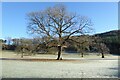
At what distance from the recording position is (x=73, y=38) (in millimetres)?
35375

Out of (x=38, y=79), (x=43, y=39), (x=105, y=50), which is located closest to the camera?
(x=38, y=79)

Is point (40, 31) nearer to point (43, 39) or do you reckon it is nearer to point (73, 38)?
point (43, 39)

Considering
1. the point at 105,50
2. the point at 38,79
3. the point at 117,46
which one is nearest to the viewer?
the point at 38,79

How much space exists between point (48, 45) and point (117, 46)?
40.3 m

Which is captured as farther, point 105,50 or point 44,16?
point 105,50

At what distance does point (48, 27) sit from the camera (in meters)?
35.0

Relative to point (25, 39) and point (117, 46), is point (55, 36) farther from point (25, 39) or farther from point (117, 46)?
point (117, 46)

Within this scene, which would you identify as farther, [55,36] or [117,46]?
[117,46]

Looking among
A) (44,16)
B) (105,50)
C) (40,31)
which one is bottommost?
(105,50)

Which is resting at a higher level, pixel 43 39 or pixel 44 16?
pixel 44 16

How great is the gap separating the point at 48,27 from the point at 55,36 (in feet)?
5.35

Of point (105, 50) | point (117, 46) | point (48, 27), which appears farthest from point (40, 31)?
point (117, 46)

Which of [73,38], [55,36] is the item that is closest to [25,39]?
[55,36]

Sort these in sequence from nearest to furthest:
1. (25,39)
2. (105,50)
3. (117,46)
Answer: (25,39) < (105,50) < (117,46)
